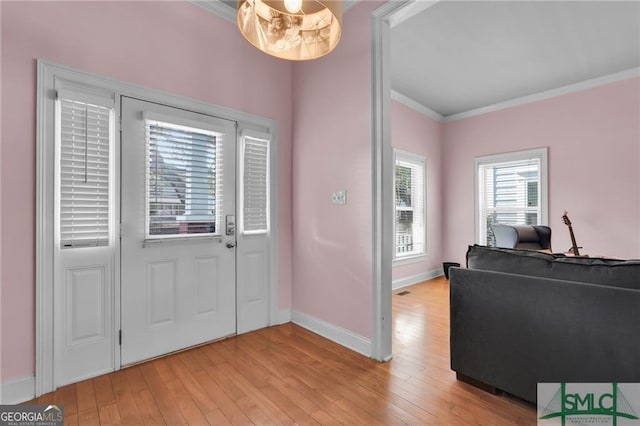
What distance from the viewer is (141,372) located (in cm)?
220

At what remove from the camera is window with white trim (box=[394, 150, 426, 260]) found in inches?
190

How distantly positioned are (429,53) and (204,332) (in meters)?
3.70

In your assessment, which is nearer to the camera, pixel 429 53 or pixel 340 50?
pixel 340 50

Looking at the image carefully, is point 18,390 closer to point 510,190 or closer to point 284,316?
point 284,316

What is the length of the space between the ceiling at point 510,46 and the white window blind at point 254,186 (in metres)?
1.81

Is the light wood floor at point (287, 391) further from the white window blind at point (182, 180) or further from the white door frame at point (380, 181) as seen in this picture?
the white window blind at point (182, 180)

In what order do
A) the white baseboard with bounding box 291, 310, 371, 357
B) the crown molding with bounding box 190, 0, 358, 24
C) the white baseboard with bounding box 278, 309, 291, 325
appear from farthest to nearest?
1. the white baseboard with bounding box 278, 309, 291, 325
2. the crown molding with bounding box 190, 0, 358, 24
3. the white baseboard with bounding box 291, 310, 371, 357

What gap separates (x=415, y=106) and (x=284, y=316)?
3.85 meters

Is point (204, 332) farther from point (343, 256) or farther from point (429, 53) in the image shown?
point (429, 53)

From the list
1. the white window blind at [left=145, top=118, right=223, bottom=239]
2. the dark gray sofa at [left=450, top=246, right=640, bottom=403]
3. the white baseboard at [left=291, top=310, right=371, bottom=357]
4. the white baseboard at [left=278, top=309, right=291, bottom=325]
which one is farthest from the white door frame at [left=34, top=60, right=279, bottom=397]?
the dark gray sofa at [left=450, top=246, right=640, bottom=403]

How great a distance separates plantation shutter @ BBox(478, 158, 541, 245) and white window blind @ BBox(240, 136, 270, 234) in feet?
12.6

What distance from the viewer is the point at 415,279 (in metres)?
4.96

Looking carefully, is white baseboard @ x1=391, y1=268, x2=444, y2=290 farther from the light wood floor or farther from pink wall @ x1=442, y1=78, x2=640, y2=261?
the light wood floor

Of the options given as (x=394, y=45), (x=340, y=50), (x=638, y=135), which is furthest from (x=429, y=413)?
(x=638, y=135)
